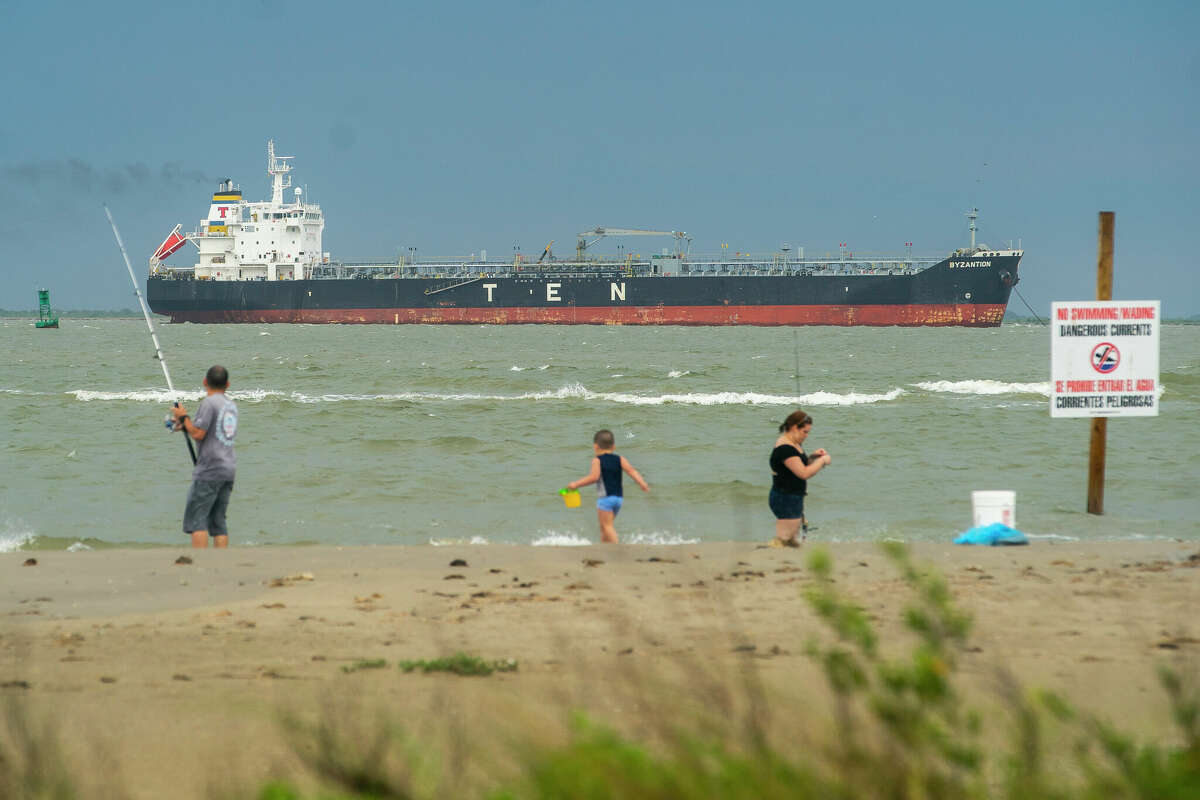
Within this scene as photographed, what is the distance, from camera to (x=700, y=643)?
16.1 feet

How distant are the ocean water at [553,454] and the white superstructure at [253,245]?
4506 cm

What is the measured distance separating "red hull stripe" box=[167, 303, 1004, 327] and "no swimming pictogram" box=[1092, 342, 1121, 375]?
63.4 meters

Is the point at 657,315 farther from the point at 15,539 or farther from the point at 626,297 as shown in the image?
the point at 15,539

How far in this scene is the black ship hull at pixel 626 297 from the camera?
238 feet

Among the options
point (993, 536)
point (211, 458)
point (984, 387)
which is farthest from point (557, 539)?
point (984, 387)

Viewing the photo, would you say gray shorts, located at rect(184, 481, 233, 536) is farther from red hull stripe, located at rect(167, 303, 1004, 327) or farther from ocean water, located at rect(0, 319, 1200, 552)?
red hull stripe, located at rect(167, 303, 1004, 327)

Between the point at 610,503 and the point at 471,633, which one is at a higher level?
the point at 610,503

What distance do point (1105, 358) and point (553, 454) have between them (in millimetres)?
8505

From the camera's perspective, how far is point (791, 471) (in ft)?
26.1

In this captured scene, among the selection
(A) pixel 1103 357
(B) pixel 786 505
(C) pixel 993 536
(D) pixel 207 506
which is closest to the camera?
(D) pixel 207 506

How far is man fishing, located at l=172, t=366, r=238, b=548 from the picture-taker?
7641mm

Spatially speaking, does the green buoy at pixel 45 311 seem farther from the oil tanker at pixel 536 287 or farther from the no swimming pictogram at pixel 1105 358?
the no swimming pictogram at pixel 1105 358

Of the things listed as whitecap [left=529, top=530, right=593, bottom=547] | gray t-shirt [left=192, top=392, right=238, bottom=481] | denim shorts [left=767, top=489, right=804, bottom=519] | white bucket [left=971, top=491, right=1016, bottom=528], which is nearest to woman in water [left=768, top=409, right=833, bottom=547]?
denim shorts [left=767, top=489, right=804, bottom=519]

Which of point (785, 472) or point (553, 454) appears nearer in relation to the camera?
point (785, 472)
